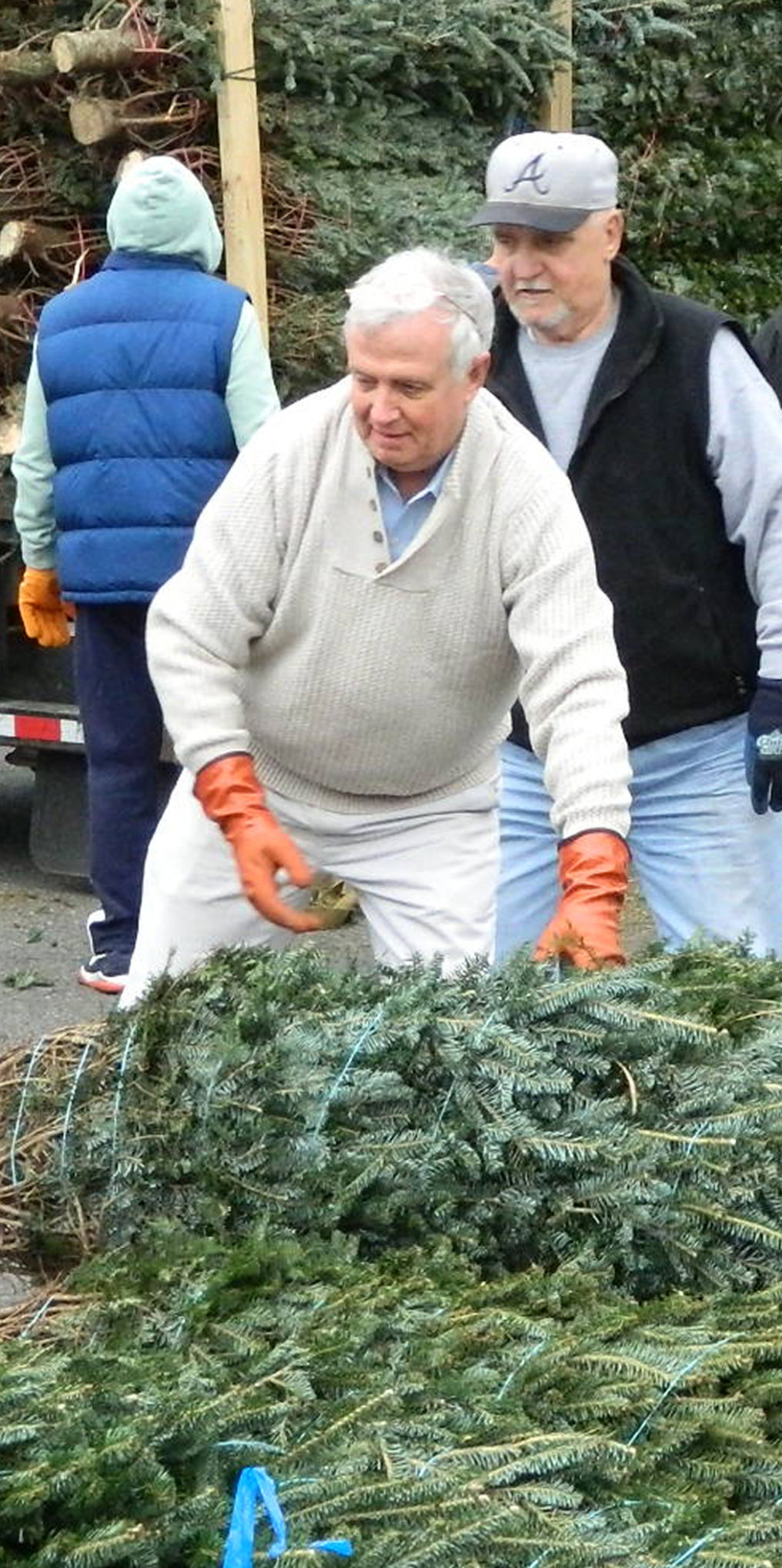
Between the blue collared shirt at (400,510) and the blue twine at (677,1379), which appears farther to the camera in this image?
the blue collared shirt at (400,510)

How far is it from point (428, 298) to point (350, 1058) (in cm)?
112

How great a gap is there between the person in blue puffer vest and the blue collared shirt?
2.16 m

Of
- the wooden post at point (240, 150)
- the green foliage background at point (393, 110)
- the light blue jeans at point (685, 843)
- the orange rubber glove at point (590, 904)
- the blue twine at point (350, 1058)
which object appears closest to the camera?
the blue twine at point (350, 1058)

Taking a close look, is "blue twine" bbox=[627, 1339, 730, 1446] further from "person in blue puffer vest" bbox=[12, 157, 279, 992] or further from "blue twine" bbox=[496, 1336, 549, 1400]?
"person in blue puffer vest" bbox=[12, 157, 279, 992]

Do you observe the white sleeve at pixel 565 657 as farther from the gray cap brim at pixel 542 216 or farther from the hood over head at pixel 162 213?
the hood over head at pixel 162 213

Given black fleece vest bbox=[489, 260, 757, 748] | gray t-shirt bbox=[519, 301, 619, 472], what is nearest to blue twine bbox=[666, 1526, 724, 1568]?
black fleece vest bbox=[489, 260, 757, 748]

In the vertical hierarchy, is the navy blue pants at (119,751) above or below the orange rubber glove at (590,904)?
below

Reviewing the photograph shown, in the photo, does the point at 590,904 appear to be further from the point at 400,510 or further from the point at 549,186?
the point at 549,186

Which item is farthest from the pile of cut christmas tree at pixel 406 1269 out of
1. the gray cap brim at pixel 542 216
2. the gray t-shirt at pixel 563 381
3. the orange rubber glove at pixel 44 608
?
the orange rubber glove at pixel 44 608

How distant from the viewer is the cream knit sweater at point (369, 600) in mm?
3504

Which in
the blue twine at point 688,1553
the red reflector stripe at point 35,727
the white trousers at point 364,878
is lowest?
the red reflector stripe at point 35,727

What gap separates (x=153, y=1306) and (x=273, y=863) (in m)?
0.99

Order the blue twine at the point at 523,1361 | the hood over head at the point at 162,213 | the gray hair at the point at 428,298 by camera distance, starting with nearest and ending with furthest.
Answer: the blue twine at the point at 523,1361 → the gray hair at the point at 428,298 → the hood over head at the point at 162,213

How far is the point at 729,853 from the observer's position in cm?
424
